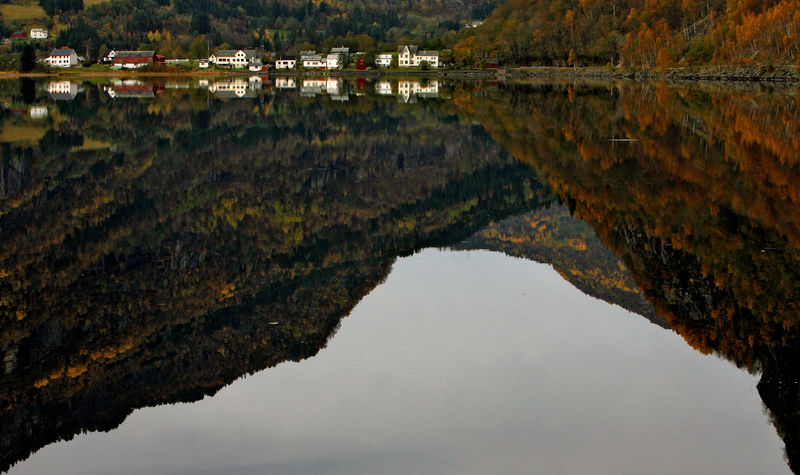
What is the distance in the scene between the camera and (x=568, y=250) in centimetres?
1071

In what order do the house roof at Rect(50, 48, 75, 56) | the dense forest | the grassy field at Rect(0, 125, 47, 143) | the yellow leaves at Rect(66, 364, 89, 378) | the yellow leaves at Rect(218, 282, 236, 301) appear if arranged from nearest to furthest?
the yellow leaves at Rect(66, 364, 89, 378) → the yellow leaves at Rect(218, 282, 236, 301) → the grassy field at Rect(0, 125, 47, 143) → the dense forest → the house roof at Rect(50, 48, 75, 56)

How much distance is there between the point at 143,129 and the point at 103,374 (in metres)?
17.7

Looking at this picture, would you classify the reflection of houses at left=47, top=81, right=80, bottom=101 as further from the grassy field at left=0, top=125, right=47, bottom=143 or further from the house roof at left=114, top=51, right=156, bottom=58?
the house roof at left=114, top=51, right=156, bottom=58

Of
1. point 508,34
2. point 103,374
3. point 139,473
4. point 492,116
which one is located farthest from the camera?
point 508,34

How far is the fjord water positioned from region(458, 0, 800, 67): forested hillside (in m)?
51.6

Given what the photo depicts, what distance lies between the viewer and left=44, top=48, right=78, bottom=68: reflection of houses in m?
97.6

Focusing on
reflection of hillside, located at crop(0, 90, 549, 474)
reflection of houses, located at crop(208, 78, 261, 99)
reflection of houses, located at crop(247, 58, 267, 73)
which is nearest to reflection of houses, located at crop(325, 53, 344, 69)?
reflection of houses, located at crop(247, 58, 267, 73)

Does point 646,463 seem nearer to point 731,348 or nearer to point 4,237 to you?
point 731,348

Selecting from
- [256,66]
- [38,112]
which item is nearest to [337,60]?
[256,66]

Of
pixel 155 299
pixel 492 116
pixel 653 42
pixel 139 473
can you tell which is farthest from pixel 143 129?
pixel 653 42

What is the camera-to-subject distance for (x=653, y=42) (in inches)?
3108

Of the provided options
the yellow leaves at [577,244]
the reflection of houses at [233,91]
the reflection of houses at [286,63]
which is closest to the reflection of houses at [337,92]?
the reflection of houses at [233,91]

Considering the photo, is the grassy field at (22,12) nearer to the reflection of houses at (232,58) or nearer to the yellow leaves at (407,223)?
the reflection of houses at (232,58)

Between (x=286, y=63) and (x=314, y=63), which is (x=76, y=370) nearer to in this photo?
(x=314, y=63)
